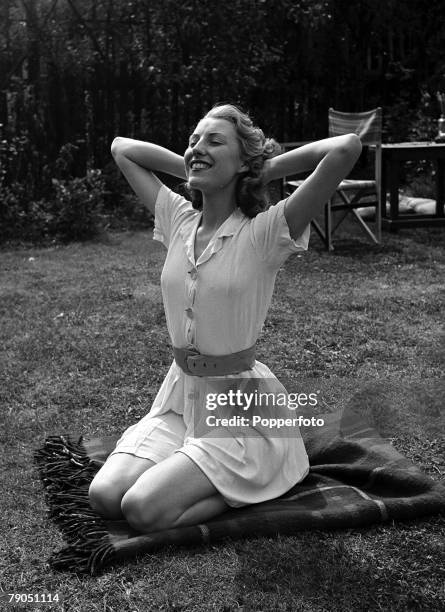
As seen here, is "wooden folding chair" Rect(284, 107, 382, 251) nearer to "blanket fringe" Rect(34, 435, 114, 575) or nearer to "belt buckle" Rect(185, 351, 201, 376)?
"blanket fringe" Rect(34, 435, 114, 575)

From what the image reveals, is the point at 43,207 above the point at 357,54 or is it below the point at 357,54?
below

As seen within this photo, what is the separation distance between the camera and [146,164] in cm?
354

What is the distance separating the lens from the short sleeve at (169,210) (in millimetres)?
3443

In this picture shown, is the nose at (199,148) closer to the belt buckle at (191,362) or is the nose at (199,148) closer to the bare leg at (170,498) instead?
the belt buckle at (191,362)

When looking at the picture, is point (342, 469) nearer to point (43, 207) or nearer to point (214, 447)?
point (214, 447)

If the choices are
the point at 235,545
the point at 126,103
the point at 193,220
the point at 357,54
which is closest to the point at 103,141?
the point at 126,103

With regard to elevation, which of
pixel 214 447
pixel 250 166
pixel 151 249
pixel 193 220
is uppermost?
pixel 250 166

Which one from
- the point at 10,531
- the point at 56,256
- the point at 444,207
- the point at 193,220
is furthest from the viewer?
the point at 444,207

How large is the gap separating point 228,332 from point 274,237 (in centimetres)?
38

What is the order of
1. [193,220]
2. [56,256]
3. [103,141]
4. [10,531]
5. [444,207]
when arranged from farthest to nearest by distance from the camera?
[103,141]
[444,207]
[56,256]
[193,220]
[10,531]

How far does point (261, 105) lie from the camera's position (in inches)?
417

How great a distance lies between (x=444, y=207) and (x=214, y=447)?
21.0 ft

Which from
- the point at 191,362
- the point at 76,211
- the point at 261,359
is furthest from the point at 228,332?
the point at 76,211

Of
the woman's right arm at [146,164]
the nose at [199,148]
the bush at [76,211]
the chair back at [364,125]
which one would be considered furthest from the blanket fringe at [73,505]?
the bush at [76,211]
